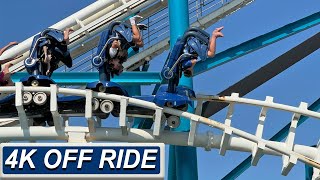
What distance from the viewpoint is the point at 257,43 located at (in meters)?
8.33

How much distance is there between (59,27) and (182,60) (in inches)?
82.8

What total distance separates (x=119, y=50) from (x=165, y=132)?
70cm

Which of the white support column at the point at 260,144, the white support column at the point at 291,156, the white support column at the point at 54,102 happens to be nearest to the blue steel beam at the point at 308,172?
the white support column at the point at 291,156

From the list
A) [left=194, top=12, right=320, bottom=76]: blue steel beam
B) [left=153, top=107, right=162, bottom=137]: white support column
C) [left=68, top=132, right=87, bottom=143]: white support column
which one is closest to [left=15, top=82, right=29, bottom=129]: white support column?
[left=68, top=132, right=87, bottom=143]: white support column

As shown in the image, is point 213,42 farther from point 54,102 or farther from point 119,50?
point 54,102

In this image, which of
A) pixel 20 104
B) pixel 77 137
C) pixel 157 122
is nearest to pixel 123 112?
pixel 157 122

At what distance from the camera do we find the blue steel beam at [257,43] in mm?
8188

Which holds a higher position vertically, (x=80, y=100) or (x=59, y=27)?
(x=59, y=27)

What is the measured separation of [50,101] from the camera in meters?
6.75

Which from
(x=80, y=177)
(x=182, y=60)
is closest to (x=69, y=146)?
(x=80, y=177)

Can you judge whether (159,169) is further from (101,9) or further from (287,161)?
(101,9)

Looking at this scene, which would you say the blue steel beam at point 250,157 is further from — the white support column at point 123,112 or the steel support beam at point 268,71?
the white support column at point 123,112

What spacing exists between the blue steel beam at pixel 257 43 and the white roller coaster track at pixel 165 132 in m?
1.19

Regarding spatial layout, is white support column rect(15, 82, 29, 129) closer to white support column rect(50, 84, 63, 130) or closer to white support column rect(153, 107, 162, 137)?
white support column rect(50, 84, 63, 130)
